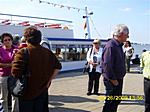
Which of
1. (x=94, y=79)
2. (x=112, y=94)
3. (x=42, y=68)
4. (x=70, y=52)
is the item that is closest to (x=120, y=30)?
(x=112, y=94)

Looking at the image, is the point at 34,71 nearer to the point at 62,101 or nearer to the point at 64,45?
the point at 62,101

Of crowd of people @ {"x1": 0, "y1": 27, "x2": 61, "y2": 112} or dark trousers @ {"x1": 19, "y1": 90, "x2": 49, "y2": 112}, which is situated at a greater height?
crowd of people @ {"x1": 0, "y1": 27, "x2": 61, "y2": 112}

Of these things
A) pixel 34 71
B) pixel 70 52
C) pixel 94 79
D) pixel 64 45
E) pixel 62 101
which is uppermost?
pixel 64 45

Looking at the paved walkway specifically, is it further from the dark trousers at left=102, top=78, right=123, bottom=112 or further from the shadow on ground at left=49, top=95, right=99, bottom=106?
the dark trousers at left=102, top=78, right=123, bottom=112

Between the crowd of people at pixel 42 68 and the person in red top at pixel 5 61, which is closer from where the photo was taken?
the crowd of people at pixel 42 68

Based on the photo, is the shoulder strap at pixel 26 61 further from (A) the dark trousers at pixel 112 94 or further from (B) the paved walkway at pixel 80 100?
(B) the paved walkway at pixel 80 100

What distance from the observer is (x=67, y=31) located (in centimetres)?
2330

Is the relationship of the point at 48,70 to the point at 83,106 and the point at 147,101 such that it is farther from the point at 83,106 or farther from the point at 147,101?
the point at 83,106

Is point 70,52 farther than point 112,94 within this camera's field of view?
Yes

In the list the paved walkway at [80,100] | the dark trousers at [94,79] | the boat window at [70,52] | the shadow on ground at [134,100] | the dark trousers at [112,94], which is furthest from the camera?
the boat window at [70,52]

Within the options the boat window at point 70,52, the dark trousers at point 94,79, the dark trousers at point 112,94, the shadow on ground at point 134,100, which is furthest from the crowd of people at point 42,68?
the boat window at point 70,52

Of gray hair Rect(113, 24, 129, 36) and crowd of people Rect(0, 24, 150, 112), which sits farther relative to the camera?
gray hair Rect(113, 24, 129, 36)

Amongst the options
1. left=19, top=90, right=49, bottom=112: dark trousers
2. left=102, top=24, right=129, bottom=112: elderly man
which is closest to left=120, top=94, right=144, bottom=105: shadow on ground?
left=102, top=24, right=129, bottom=112: elderly man

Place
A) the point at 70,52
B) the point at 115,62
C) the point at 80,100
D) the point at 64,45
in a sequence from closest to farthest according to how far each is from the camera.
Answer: the point at 115,62
the point at 80,100
the point at 64,45
the point at 70,52
